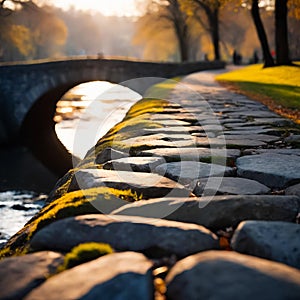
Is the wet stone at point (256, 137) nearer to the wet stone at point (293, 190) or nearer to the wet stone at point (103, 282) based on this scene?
the wet stone at point (293, 190)

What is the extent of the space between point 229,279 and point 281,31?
17831 millimetres

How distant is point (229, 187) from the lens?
268 cm

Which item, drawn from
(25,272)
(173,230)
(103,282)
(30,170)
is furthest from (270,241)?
(30,170)

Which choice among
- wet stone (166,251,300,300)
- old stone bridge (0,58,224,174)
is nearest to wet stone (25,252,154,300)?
wet stone (166,251,300,300)

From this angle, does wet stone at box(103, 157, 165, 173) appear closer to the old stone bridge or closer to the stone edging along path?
the stone edging along path

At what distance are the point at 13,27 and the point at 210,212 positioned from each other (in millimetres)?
26577

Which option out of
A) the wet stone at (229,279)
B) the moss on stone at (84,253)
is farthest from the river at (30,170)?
the wet stone at (229,279)

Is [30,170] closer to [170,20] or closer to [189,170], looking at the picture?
A: [189,170]

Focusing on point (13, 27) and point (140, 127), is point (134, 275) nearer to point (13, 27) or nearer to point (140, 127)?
point (140, 127)

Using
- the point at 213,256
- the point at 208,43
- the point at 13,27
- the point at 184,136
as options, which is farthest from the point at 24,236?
the point at 208,43

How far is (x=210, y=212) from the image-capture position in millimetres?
2193

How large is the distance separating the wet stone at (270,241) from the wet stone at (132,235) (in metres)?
0.12

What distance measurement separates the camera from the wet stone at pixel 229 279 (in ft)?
4.50

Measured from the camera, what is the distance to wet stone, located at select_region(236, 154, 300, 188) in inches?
113
